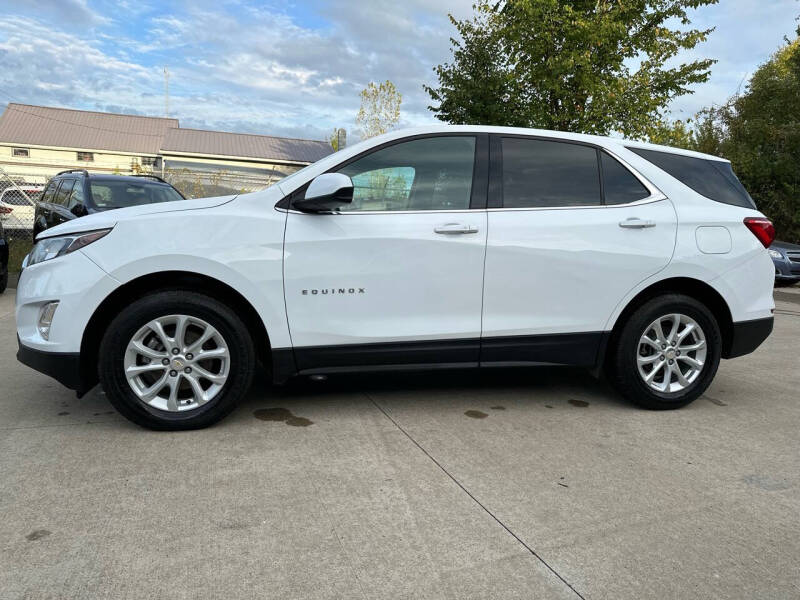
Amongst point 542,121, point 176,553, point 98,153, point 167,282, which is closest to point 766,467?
point 176,553

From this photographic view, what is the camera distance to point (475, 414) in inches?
159

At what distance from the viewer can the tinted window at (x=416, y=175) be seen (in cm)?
380

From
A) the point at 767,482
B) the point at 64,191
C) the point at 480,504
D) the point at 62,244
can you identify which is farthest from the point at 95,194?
the point at 767,482

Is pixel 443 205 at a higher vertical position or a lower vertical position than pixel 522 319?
higher

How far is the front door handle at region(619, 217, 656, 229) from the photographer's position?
13.2 ft

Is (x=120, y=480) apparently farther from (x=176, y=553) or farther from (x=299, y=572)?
(x=299, y=572)

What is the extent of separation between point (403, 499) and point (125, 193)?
7.36 meters

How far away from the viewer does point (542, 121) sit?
1689cm

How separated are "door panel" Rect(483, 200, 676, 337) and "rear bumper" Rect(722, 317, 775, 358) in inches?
29.5

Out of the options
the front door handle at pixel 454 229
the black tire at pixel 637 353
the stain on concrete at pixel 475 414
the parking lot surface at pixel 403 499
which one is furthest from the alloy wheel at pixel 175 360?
the black tire at pixel 637 353

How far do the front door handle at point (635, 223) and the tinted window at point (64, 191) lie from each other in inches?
305

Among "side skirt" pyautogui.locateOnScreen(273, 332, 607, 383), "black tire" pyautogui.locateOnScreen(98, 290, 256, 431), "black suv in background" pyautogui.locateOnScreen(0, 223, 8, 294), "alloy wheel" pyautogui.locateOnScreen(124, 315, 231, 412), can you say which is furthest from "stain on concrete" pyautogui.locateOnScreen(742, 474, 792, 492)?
"black suv in background" pyautogui.locateOnScreen(0, 223, 8, 294)

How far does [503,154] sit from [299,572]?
9.00 ft

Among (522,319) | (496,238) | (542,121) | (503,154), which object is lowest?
(522,319)
